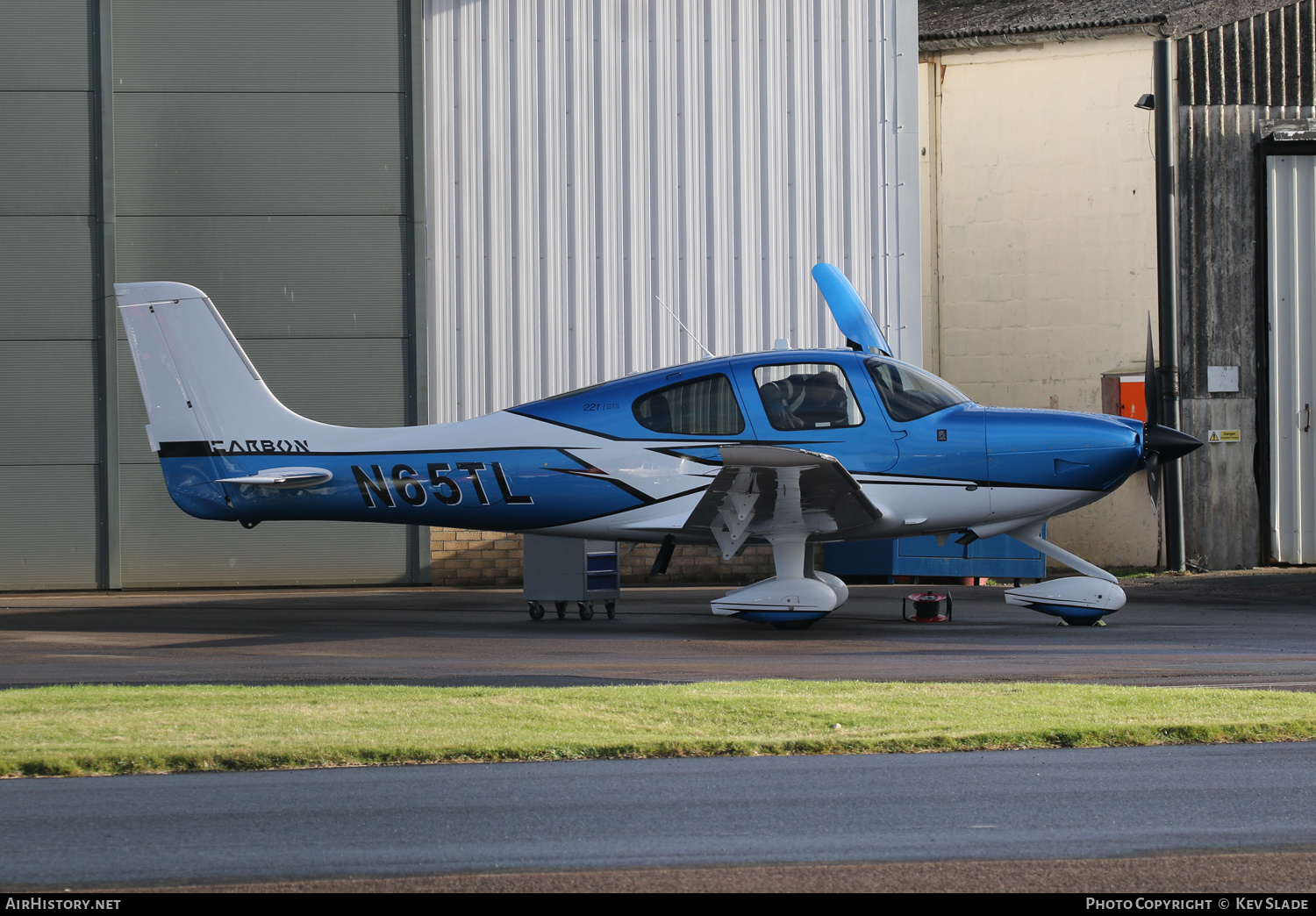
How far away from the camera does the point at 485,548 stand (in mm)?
18047

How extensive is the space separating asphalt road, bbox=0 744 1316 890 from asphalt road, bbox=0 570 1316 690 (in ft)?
8.71

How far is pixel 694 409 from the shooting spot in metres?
12.0

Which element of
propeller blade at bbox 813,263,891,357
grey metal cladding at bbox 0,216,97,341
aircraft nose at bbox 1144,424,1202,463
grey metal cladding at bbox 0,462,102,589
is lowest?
grey metal cladding at bbox 0,462,102,589

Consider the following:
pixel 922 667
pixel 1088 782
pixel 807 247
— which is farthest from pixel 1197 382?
pixel 1088 782

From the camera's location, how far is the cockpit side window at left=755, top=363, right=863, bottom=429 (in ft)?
38.4

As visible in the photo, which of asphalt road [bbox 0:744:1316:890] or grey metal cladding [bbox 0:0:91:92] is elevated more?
grey metal cladding [bbox 0:0:91:92]

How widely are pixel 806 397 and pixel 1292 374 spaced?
1078cm

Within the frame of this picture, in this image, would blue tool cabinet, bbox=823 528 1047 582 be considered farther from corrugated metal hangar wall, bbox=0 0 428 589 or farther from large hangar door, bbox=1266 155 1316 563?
corrugated metal hangar wall, bbox=0 0 428 589

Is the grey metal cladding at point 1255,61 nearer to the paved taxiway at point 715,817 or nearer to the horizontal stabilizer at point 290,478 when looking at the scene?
the paved taxiway at point 715,817

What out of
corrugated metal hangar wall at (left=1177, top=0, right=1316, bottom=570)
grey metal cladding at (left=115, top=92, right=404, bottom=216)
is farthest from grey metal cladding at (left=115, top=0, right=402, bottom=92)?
corrugated metal hangar wall at (left=1177, top=0, right=1316, bottom=570)

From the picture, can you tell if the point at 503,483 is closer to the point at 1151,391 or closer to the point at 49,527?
the point at 1151,391

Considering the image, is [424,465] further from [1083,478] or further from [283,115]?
[283,115]

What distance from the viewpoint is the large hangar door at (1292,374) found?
62.4 feet

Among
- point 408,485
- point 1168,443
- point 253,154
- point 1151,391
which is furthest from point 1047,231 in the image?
point 408,485
